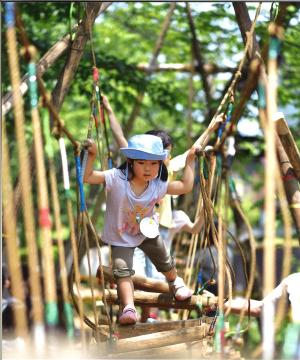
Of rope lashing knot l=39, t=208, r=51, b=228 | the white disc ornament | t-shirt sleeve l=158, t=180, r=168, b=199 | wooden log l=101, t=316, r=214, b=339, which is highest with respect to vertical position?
rope lashing knot l=39, t=208, r=51, b=228

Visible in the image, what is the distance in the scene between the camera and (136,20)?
762 centimetres

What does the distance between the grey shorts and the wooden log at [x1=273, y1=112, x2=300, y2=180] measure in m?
0.73

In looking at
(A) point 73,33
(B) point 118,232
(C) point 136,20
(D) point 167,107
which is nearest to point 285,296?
(B) point 118,232

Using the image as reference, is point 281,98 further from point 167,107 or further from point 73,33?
point 73,33

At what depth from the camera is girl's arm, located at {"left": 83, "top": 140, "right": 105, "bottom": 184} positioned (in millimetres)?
2768

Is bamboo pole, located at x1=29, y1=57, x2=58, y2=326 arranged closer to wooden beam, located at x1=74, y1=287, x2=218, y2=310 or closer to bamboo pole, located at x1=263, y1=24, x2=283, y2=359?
bamboo pole, located at x1=263, y1=24, x2=283, y2=359

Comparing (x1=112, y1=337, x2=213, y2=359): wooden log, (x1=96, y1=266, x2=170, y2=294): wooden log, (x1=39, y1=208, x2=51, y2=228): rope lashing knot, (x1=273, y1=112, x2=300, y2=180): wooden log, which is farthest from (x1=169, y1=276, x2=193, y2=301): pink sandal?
(x1=39, y1=208, x2=51, y2=228): rope lashing knot

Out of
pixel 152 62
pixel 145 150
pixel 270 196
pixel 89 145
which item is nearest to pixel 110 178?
pixel 145 150

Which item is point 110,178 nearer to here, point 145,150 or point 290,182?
point 145,150

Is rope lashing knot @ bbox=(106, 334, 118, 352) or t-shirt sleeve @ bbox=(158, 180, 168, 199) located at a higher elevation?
t-shirt sleeve @ bbox=(158, 180, 168, 199)

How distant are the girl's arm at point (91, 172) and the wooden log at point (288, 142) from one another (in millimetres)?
892

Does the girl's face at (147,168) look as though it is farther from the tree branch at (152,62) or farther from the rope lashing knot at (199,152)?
the tree branch at (152,62)

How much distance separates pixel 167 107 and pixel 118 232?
358cm

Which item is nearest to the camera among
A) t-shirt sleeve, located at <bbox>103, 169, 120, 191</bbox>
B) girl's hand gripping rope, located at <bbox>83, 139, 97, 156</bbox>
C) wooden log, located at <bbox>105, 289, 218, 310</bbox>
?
girl's hand gripping rope, located at <bbox>83, 139, 97, 156</bbox>
